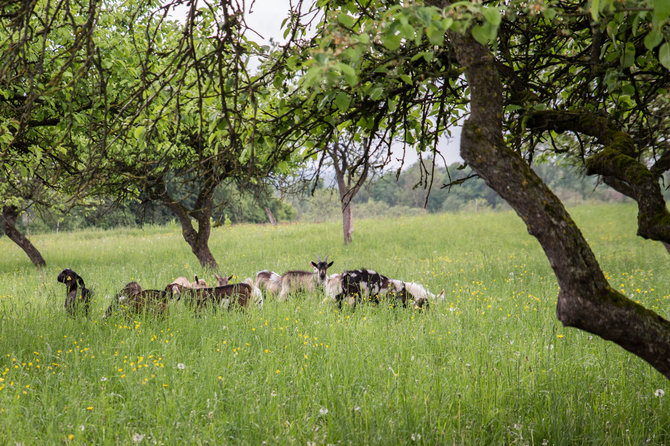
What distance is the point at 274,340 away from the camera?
5.78 meters

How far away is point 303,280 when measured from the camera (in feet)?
28.8

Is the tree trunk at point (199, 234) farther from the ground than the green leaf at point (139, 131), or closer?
closer

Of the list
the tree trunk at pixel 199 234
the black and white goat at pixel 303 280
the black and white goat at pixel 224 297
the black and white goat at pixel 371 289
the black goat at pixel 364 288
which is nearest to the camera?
the black and white goat at pixel 224 297

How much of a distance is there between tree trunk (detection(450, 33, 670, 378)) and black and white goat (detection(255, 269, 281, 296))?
668 centimetres

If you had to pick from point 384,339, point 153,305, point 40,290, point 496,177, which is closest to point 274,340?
point 384,339

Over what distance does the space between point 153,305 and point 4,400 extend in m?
2.71

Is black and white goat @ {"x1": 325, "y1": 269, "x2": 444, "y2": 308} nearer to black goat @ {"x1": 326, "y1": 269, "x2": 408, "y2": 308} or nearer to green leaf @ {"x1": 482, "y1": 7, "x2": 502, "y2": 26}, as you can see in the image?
black goat @ {"x1": 326, "y1": 269, "x2": 408, "y2": 308}

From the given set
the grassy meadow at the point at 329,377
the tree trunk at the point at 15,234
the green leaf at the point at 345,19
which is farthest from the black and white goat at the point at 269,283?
the tree trunk at the point at 15,234

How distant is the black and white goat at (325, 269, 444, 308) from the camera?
7723mm

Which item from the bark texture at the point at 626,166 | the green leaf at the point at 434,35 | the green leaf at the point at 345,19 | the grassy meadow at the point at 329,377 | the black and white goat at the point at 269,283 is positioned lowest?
the grassy meadow at the point at 329,377

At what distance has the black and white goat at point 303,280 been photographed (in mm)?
8578

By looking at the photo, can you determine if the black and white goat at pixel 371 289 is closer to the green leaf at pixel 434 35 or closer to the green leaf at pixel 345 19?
the green leaf at pixel 345 19

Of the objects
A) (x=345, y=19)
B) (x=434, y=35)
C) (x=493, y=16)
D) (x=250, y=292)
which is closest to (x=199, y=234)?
(x=250, y=292)

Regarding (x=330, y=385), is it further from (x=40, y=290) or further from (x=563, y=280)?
(x=40, y=290)
